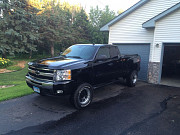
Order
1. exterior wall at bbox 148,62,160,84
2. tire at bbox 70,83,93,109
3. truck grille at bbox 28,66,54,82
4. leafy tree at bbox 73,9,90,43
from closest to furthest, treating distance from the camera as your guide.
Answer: truck grille at bbox 28,66,54,82
tire at bbox 70,83,93,109
exterior wall at bbox 148,62,160,84
leafy tree at bbox 73,9,90,43

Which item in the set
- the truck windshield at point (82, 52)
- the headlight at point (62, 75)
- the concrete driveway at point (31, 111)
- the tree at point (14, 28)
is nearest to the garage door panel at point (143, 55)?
the concrete driveway at point (31, 111)

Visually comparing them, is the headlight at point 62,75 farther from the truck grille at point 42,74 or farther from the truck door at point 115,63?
the truck door at point 115,63

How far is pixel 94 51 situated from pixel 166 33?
4.99 m

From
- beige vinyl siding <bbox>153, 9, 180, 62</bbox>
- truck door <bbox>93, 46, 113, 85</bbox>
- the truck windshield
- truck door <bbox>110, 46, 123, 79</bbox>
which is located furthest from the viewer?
beige vinyl siding <bbox>153, 9, 180, 62</bbox>

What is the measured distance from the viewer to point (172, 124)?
13.8 feet

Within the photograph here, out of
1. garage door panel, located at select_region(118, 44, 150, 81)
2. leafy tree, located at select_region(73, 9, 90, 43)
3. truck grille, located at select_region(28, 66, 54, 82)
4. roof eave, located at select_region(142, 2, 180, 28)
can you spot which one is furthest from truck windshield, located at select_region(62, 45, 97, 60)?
leafy tree, located at select_region(73, 9, 90, 43)

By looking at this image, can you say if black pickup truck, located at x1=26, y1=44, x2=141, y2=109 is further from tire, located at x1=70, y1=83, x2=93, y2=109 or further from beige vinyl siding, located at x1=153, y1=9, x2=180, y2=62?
beige vinyl siding, located at x1=153, y1=9, x2=180, y2=62

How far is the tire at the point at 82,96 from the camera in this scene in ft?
15.8

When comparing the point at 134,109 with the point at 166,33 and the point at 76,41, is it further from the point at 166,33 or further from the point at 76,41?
the point at 76,41

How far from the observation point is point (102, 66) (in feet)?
19.0

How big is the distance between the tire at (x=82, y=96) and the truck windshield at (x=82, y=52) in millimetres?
1124

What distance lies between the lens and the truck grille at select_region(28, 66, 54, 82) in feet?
15.1

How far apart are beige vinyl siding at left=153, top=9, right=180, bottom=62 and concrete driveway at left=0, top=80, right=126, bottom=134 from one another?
4.58 metres

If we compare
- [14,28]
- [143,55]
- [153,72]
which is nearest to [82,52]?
[153,72]
